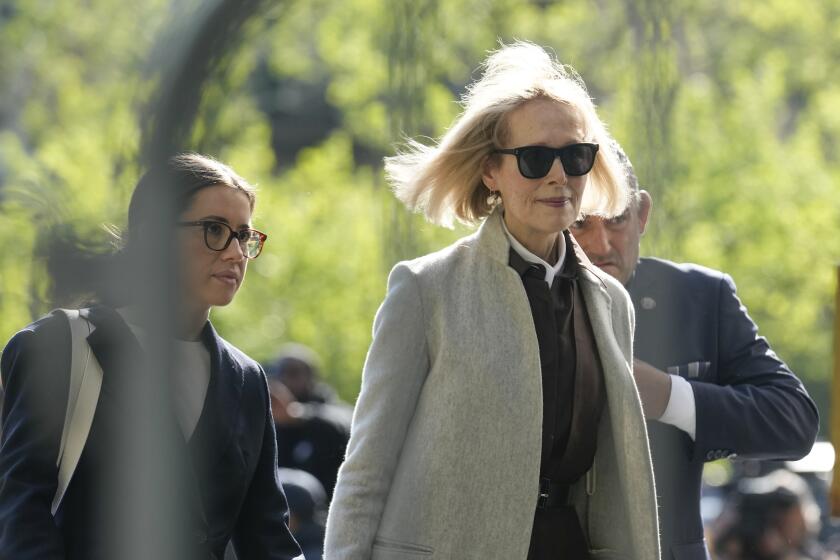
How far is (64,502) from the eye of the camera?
2881mm

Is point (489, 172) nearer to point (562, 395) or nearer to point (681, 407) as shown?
point (562, 395)

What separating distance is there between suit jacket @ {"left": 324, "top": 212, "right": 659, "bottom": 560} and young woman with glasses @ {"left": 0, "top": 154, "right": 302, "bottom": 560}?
0.89 ft

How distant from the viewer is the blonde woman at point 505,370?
9.52 feet

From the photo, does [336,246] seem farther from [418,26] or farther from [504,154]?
[504,154]

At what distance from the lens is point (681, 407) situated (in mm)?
3496

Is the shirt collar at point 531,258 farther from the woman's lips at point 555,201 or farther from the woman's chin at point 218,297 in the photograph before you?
the woman's chin at point 218,297

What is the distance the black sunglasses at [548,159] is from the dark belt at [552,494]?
0.60m

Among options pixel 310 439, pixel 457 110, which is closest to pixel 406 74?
pixel 310 439

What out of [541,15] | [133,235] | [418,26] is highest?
[541,15]

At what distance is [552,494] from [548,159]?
66cm

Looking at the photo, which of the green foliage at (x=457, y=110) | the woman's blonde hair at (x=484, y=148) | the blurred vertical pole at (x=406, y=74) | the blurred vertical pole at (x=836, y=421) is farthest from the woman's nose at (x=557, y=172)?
the green foliage at (x=457, y=110)

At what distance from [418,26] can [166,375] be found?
2335mm

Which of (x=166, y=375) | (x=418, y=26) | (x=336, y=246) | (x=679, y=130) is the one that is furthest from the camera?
(x=336, y=246)

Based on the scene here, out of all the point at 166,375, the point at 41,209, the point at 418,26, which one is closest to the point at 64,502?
the point at 166,375
